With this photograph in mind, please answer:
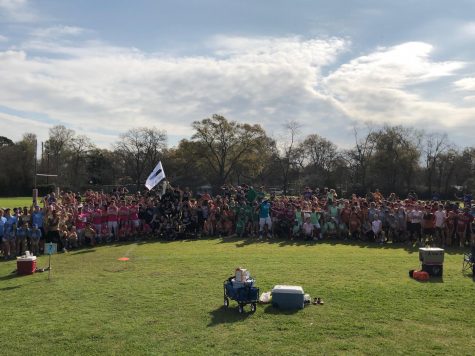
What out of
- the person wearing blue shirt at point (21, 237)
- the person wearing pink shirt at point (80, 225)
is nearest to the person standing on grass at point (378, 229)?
the person wearing pink shirt at point (80, 225)

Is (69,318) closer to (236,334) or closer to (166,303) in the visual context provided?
(166,303)

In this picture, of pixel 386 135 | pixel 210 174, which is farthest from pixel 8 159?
pixel 386 135

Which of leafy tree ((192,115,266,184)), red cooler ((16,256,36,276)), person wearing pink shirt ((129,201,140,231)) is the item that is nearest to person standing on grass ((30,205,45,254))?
person wearing pink shirt ((129,201,140,231))

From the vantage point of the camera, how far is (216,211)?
64.2 ft

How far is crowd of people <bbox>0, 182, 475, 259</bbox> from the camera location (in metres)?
16.4

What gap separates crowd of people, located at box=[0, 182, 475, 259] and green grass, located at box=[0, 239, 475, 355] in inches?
146

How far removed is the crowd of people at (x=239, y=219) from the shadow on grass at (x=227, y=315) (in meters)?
10.0

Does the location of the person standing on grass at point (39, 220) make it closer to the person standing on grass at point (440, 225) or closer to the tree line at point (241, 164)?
the person standing on grass at point (440, 225)

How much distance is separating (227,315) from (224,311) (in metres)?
0.23

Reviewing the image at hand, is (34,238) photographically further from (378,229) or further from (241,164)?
(241,164)

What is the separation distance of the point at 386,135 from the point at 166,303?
6054 centimetres

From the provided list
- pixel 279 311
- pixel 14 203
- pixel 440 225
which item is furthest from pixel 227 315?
pixel 14 203

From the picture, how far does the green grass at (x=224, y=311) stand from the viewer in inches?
248

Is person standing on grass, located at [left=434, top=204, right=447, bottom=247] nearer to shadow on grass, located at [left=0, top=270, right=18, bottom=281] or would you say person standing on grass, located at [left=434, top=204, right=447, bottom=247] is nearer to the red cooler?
the red cooler
